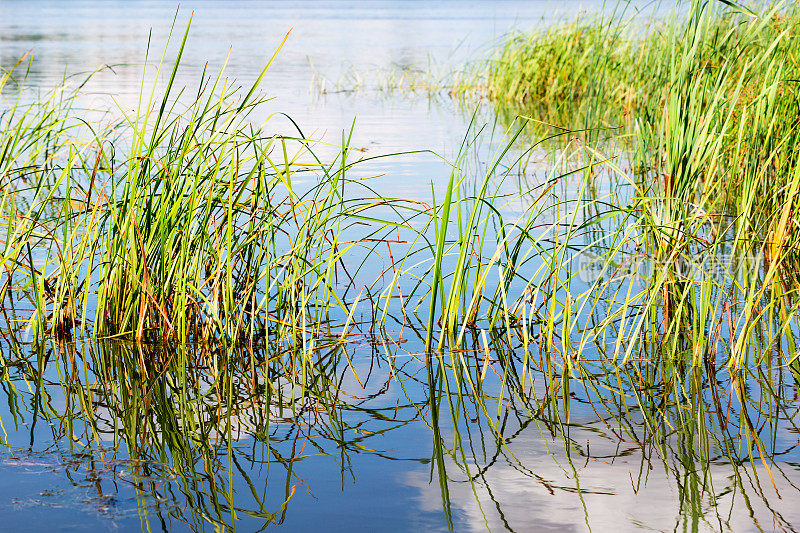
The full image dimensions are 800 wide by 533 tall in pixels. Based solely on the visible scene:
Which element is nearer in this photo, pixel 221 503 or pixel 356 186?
pixel 221 503

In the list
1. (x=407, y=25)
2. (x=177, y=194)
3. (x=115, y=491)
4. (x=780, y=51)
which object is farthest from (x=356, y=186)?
(x=407, y=25)

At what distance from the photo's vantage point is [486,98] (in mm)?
13805

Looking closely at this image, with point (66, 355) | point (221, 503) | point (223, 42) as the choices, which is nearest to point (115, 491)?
point (221, 503)

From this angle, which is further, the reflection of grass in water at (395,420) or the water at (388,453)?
the reflection of grass in water at (395,420)

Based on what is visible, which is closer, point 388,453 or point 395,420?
point 388,453

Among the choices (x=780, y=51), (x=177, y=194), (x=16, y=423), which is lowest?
(x=16, y=423)

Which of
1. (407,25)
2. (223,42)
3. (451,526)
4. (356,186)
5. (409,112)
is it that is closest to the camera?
(451,526)

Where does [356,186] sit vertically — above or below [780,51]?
below

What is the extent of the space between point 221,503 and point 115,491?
0.99 feet

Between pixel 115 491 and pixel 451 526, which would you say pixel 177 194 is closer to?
pixel 115 491

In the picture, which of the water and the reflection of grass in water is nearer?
the water

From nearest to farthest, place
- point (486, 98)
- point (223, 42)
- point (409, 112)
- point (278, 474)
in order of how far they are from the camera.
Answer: point (278, 474), point (409, 112), point (486, 98), point (223, 42)

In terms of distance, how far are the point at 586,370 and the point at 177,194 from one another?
1.71 metres

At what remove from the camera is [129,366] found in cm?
357
